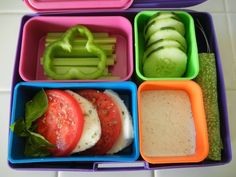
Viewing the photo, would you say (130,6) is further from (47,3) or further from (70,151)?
(70,151)

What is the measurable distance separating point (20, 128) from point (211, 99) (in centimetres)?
46

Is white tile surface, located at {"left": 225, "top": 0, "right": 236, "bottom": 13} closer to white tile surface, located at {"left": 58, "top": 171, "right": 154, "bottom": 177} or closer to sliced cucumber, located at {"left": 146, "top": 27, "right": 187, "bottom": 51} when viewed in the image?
sliced cucumber, located at {"left": 146, "top": 27, "right": 187, "bottom": 51}

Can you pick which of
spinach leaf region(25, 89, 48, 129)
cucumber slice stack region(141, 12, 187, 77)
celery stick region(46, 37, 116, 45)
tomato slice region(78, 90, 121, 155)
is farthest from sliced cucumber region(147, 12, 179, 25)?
spinach leaf region(25, 89, 48, 129)

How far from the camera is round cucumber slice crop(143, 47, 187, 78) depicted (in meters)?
0.87

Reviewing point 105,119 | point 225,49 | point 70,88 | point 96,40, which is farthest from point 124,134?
point 225,49

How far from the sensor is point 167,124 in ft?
2.84

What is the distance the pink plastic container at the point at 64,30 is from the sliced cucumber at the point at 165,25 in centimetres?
5

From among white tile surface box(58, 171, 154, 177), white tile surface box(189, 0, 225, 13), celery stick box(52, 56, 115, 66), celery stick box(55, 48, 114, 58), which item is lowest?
white tile surface box(58, 171, 154, 177)

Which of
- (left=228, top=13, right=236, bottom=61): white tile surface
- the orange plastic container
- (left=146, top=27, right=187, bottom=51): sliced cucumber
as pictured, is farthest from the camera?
(left=228, top=13, right=236, bottom=61): white tile surface

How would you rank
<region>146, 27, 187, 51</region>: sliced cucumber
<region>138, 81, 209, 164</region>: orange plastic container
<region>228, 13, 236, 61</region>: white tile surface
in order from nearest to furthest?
<region>138, 81, 209, 164</region>: orange plastic container < <region>146, 27, 187, 51</region>: sliced cucumber < <region>228, 13, 236, 61</region>: white tile surface

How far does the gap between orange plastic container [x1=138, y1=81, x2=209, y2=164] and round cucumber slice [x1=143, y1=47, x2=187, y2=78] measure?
0.03 meters

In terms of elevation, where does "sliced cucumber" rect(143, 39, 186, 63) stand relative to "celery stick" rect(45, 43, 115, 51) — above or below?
below

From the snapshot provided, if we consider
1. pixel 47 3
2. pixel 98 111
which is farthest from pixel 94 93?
pixel 47 3

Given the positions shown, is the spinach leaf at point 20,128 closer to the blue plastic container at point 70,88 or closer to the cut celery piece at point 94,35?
the blue plastic container at point 70,88
